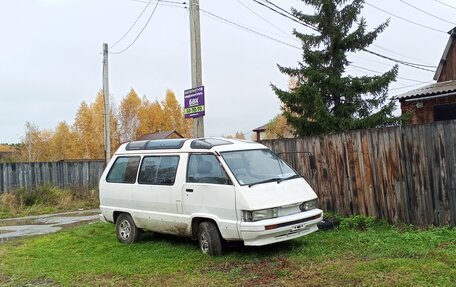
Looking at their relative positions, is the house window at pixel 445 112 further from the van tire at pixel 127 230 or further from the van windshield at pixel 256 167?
the van tire at pixel 127 230

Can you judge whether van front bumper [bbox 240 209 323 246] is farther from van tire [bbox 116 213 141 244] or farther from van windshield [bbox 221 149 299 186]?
van tire [bbox 116 213 141 244]

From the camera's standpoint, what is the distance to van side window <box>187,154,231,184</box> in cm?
710

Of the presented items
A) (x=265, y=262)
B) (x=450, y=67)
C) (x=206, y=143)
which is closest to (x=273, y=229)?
(x=265, y=262)

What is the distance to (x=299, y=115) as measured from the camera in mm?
16375

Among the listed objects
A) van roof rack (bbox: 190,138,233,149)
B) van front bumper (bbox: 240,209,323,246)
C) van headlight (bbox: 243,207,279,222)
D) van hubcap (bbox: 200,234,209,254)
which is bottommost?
van hubcap (bbox: 200,234,209,254)

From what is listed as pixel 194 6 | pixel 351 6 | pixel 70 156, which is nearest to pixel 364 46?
pixel 351 6

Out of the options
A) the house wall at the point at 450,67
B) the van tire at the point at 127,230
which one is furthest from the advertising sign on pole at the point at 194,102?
the house wall at the point at 450,67

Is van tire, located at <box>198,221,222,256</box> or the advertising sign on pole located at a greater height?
the advertising sign on pole

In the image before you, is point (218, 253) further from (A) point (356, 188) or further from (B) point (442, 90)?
(B) point (442, 90)

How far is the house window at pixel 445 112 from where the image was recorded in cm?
1512

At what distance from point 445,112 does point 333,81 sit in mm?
4166

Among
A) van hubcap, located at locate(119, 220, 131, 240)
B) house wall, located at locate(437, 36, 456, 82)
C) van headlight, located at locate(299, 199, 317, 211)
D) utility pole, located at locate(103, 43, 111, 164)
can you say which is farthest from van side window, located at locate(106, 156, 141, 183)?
house wall, located at locate(437, 36, 456, 82)

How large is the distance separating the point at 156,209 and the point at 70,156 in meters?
58.2

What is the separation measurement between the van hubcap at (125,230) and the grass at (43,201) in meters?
8.88
